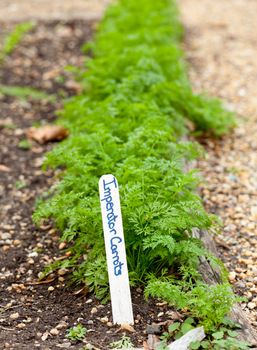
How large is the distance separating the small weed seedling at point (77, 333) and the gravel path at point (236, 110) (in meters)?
0.94

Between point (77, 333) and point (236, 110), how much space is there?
3806 millimetres

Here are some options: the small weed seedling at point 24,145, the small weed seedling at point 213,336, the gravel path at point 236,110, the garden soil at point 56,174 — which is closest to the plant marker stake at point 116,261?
the garden soil at point 56,174

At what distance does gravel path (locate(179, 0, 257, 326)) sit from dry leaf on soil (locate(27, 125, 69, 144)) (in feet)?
4.23

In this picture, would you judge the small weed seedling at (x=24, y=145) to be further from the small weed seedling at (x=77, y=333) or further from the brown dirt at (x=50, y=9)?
the brown dirt at (x=50, y=9)

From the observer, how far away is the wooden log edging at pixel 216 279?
323cm

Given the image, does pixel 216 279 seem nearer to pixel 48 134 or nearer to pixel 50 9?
pixel 48 134

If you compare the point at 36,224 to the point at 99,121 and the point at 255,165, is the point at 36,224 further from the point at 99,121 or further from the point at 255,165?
the point at 255,165

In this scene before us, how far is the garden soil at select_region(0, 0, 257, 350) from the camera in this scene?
11.4 ft

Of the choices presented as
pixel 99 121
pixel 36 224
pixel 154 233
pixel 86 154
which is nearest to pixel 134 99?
pixel 99 121

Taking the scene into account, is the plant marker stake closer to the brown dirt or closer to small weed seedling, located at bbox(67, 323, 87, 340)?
small weed seedling, located at bbox(67, 323, 87, 340)

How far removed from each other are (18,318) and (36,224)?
1.08 meters

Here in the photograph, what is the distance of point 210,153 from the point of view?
568 centimetres

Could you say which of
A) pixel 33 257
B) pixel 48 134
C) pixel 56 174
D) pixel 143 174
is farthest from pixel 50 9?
pixel 143 174

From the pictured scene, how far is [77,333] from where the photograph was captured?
3.30 metres
